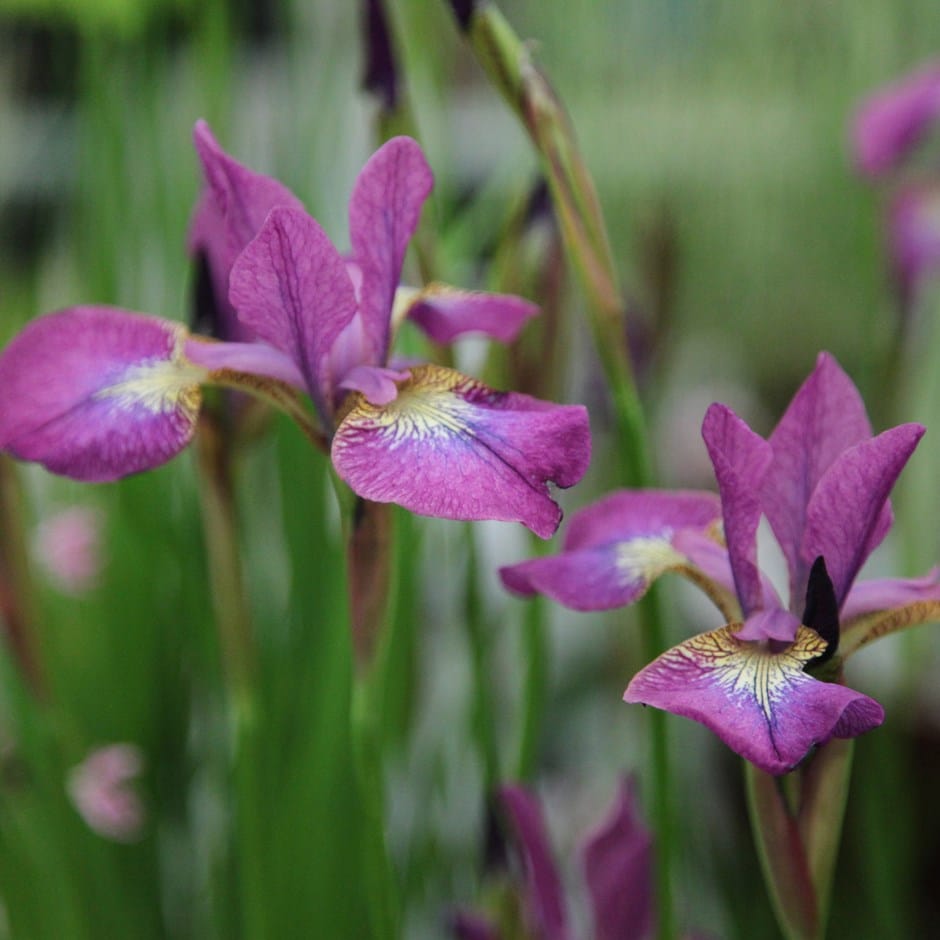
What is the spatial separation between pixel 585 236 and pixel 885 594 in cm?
13

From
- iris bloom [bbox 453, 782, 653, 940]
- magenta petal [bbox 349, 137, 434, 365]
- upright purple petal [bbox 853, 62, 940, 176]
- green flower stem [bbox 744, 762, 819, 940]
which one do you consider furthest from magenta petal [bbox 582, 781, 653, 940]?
upright purple petal [bbox 853, 62, 940, 176]

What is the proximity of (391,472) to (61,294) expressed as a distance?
25.0 inches

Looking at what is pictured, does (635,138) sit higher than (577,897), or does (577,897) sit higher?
(635,138)

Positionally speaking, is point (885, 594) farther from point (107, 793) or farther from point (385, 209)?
point (107, 793)

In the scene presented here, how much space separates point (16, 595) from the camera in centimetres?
43

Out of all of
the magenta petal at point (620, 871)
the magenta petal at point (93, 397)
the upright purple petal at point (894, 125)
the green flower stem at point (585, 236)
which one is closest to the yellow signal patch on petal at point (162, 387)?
the magenta petal at point (93, 397)

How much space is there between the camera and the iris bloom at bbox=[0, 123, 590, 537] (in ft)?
0.81

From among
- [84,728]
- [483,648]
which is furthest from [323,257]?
[84,728]

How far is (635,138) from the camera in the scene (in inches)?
31.4

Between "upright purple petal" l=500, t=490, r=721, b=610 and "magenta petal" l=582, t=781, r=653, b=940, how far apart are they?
13cm

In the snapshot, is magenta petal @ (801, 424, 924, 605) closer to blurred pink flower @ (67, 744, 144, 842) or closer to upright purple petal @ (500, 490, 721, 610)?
upright purple petal @ (500, 490, 721, 610)

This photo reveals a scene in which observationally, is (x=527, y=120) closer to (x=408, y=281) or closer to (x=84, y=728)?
(x=408, y=281)

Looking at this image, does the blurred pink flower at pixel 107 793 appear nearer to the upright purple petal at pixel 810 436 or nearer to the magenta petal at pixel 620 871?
the magenta petal at pixel 620 871

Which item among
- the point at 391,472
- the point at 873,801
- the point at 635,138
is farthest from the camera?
the point at 635,138
